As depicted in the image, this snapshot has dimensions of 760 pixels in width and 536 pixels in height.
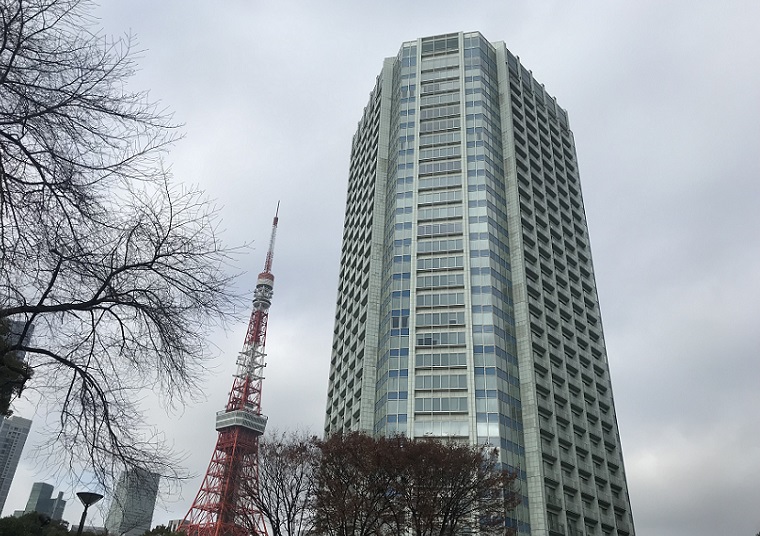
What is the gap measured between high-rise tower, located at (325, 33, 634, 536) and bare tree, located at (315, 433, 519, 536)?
23072 millimetres

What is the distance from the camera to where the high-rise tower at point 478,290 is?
55.8m

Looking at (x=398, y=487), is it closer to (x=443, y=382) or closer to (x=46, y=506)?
(x=443, y=382)

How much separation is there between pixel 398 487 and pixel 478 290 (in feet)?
114

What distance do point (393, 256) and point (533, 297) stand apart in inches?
643

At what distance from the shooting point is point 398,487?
2886 cm

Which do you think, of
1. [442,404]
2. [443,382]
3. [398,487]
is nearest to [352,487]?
[398,487]

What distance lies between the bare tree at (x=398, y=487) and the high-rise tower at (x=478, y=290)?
2307cm

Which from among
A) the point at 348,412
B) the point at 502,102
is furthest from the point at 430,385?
the point at 502,102

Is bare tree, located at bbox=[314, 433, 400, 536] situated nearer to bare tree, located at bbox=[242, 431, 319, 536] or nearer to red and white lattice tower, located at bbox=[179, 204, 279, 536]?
bare tree, located at bbox=[242, 431, 319, 536]

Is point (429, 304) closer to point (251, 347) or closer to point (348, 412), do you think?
point (348, 412)

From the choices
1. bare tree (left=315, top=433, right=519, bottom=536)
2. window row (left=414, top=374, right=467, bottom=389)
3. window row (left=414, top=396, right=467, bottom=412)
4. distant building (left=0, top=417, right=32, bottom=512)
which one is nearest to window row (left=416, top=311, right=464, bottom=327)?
window row (left=414, top=374, right=467, bottom=389)

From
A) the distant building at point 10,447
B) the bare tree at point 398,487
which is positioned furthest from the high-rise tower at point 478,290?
the distant building at point 10,447

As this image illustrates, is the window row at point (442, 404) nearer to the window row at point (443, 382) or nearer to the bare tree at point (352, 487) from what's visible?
the window row at point (443, 382)

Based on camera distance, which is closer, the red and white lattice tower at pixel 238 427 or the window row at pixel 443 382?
the window row at pixel 443 382
